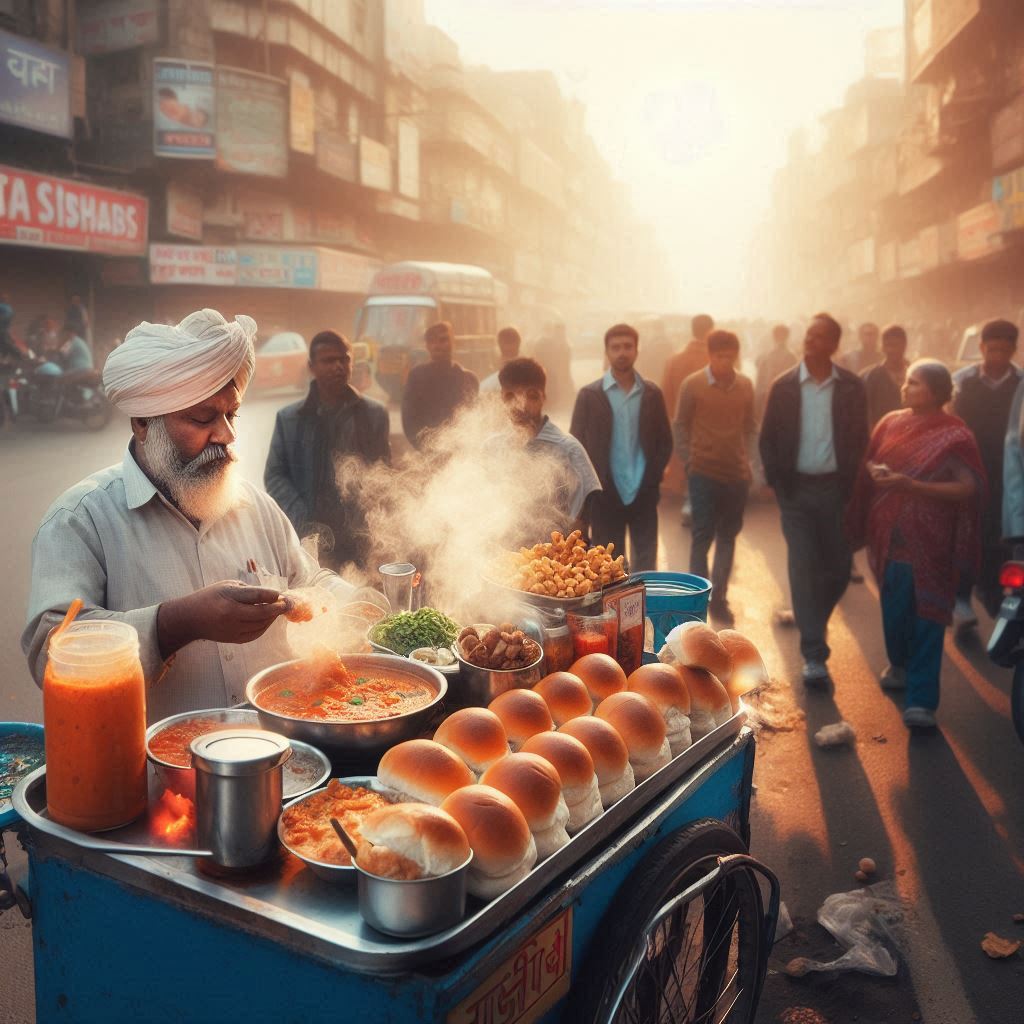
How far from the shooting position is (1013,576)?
198 inches

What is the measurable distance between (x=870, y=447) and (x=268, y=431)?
13.0 m

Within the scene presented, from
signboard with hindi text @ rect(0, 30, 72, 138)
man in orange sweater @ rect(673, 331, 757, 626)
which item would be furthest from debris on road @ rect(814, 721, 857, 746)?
signboard with hindi text @ rect(0, 30, 72, 138)

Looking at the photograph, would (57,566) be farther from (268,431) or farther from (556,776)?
(268,431)

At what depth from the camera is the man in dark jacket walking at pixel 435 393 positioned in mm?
8664

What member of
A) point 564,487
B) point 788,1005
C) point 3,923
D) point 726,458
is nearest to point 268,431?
point 726,458

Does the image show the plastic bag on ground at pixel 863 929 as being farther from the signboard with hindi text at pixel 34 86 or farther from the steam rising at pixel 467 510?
the signboard with hindi text at pixel 34 86

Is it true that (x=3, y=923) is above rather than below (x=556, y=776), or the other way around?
below

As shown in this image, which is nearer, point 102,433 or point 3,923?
point 3,923

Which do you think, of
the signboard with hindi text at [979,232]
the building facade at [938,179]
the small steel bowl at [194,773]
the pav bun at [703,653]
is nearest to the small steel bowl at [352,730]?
the small steel bowl at [194,773]

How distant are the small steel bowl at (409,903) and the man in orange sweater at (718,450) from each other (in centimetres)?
612

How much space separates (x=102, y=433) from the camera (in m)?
16.8

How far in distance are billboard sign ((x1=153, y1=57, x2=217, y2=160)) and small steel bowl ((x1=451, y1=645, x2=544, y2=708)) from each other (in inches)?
1261

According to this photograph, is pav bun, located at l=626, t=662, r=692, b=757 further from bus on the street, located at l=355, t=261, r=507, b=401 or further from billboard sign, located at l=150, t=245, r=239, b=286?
billboard sign, located at l=150, t=245, r=239, b=286

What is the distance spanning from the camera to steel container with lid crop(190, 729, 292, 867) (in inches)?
64.5
